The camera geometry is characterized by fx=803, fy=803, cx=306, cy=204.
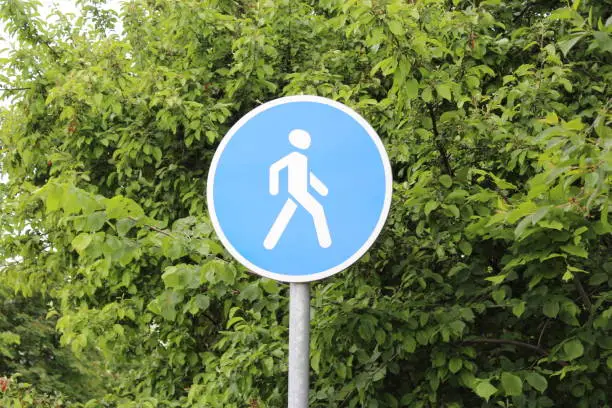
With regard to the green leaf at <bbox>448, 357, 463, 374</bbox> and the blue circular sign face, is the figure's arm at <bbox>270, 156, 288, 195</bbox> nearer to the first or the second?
the blue circular sign face

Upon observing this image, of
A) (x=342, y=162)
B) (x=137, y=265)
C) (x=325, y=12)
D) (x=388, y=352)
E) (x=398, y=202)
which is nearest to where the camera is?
(x=342, y=162)

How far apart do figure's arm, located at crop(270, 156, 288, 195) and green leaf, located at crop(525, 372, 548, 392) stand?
1.47 metres

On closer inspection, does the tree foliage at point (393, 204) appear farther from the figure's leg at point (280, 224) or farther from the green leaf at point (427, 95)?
the figure's leg at point (280, 224)

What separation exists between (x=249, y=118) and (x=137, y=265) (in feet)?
6.56

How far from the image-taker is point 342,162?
2.39m

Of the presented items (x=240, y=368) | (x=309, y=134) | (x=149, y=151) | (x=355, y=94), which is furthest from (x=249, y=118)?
(x=149, y=151)

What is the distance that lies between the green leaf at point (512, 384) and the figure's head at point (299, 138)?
1390 millimetres

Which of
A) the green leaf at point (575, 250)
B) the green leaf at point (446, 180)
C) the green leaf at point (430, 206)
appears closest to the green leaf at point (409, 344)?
the green leaf at point (430, 206)

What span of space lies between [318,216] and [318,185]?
10cm

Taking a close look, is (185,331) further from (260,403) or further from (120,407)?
(260,403)

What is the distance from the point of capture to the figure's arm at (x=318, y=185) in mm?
2369

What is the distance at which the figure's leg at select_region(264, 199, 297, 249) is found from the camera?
93.1 inches

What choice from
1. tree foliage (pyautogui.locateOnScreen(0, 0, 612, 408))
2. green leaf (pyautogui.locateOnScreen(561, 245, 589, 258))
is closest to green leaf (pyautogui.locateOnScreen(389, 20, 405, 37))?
tree foliage (pyautogui.locateOnScreen(0, 0, 612, 408))

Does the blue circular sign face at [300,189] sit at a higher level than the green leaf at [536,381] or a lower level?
higher
